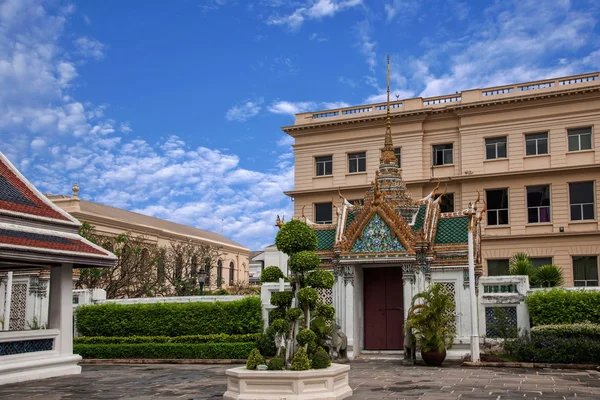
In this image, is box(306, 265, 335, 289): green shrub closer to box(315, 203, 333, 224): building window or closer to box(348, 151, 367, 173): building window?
box(315, 203, 333, 224): building window

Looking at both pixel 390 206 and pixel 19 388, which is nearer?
pixel 19 388

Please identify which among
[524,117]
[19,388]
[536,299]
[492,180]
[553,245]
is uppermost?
[524,117]

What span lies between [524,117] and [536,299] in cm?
1896

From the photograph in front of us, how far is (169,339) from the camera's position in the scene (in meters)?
19.4

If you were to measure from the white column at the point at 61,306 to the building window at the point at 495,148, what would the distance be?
79.7ft

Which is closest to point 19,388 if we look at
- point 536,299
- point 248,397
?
point 248,397

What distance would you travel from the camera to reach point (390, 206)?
18109 millimetres

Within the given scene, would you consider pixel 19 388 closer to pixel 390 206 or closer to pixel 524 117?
pixel 390 206

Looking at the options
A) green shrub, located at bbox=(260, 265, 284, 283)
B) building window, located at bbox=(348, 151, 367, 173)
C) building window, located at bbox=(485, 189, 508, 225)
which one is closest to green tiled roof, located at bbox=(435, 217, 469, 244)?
green shrub, located at bbox=(260, 265, 284, 283)

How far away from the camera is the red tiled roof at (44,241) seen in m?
13.8

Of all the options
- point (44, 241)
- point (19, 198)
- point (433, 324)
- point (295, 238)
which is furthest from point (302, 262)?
point (19, 198)

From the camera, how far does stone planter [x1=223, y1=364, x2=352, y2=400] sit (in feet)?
34.0

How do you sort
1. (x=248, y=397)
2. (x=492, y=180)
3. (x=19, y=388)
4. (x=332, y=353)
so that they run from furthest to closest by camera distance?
1. (x=492, y=180)
2. (x=332, y=353)
3. (x=19, y=388)
4. (x=248, y=397)

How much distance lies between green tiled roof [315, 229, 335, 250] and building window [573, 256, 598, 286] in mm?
17368
